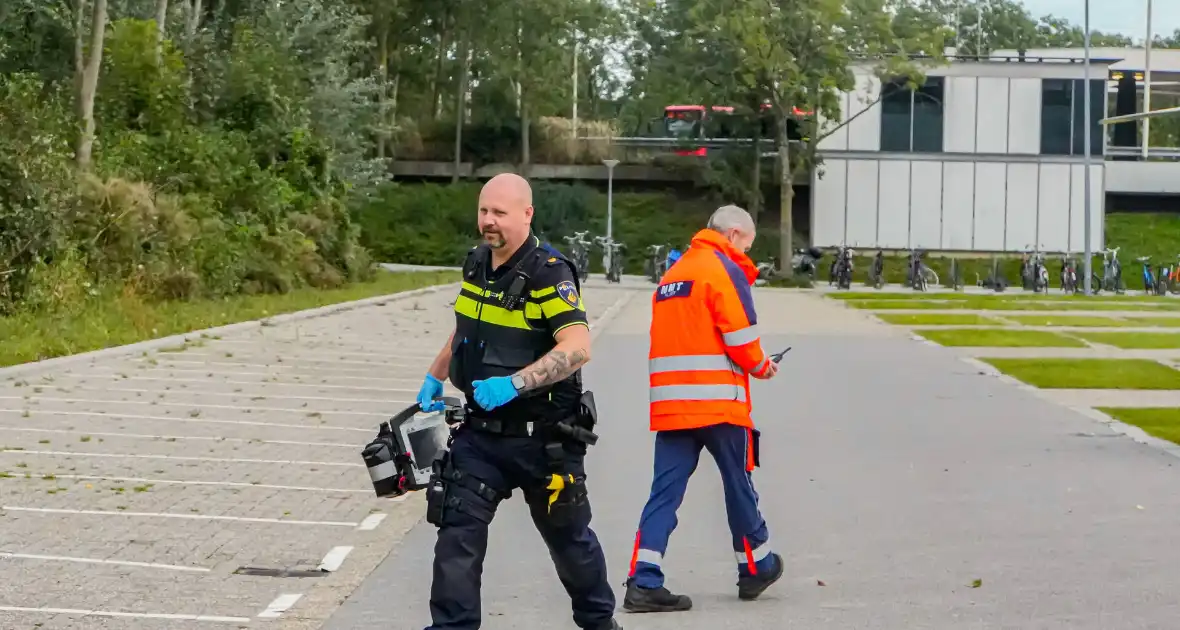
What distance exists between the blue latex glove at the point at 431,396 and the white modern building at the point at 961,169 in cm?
5193

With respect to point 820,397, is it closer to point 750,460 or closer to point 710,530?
point 710,530

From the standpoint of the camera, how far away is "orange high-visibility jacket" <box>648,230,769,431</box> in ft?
22.8

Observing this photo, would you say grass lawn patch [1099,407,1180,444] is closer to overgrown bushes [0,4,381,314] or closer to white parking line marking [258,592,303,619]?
white parking line marking [258,592,303,619]

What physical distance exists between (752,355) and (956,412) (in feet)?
27.1

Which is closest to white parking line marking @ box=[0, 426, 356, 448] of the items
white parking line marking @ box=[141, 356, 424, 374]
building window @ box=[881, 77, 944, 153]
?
white parking line marking @ box=[141, 356, 424, 374]

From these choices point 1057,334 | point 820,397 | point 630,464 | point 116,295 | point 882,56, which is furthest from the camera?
point 882,56

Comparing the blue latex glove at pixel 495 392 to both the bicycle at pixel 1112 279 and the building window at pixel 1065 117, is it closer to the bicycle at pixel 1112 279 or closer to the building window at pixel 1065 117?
the bicycle at pixel 1112 279

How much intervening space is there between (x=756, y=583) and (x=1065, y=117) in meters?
53.2

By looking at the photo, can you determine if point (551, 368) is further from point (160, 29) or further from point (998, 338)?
point (160, 29)

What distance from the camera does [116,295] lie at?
2284cm

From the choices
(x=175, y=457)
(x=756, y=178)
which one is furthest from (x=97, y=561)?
(x=756, y=178)

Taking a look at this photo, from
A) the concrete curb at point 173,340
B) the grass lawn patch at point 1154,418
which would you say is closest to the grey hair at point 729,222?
the grass lawn patch at point 1154,418

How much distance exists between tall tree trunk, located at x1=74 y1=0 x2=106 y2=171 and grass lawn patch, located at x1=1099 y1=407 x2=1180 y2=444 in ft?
52.7

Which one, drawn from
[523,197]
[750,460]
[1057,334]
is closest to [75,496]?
[750,460]
